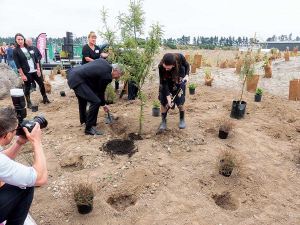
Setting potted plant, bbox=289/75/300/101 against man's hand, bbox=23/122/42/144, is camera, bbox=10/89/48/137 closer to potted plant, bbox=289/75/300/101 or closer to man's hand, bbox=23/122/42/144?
man's hand, bbox=23/122/42/144

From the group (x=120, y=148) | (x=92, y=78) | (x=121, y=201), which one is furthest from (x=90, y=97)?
(x=121, y=201)

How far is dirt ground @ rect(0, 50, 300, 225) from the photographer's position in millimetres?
2244

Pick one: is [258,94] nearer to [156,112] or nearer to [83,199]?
[156,112]

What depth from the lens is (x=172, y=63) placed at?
3.31 metres

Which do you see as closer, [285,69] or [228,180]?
[228,180]

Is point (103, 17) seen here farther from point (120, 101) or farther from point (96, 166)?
point (120, 101)

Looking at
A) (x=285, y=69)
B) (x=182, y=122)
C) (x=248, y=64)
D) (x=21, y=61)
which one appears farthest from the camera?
(x=285, y=69)

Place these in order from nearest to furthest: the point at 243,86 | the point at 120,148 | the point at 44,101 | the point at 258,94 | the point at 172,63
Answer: the point at 172,63
the point at 120,148
the point at 243,86
the point at 258,94
the point at 44,101

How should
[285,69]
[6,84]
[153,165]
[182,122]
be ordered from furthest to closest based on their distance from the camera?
[285,69], [6,84], [182,122], [153,165]

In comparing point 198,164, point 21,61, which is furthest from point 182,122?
point 21,61

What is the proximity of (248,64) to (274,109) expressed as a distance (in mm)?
1494

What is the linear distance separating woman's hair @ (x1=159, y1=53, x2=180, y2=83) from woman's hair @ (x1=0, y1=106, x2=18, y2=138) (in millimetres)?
2332

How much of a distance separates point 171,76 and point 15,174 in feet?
9.48

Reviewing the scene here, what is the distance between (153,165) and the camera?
3.01m
